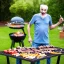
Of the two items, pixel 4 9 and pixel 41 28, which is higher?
pixel 41 28

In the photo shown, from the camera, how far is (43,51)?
5.03m

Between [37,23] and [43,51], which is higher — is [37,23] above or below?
above

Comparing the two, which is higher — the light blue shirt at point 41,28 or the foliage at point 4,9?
the light blue shirt at point 41,28

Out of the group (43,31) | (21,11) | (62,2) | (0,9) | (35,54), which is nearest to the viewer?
(35,54)

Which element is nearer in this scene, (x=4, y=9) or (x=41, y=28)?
(x=41, y=28)

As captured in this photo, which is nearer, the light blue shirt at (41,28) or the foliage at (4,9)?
the light blue shirt at (41,28)

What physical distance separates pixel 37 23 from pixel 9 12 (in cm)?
1569

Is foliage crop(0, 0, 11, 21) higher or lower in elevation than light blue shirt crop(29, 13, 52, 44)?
lower

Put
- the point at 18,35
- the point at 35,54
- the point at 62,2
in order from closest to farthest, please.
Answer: the point at 35,54 < the point at 18,35 < the point at 62,2

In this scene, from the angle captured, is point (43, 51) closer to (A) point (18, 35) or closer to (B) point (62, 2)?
(A) point (18, 35)

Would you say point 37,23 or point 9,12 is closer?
point 37,23

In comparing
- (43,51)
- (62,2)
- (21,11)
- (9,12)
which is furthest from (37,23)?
(9,12)

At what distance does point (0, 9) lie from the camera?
2102 centimetres

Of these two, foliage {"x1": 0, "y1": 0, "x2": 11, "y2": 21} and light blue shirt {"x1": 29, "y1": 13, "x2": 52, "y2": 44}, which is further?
foliage {"x1": 0, "y1": 0, "x2": 11, "y2": 21}
